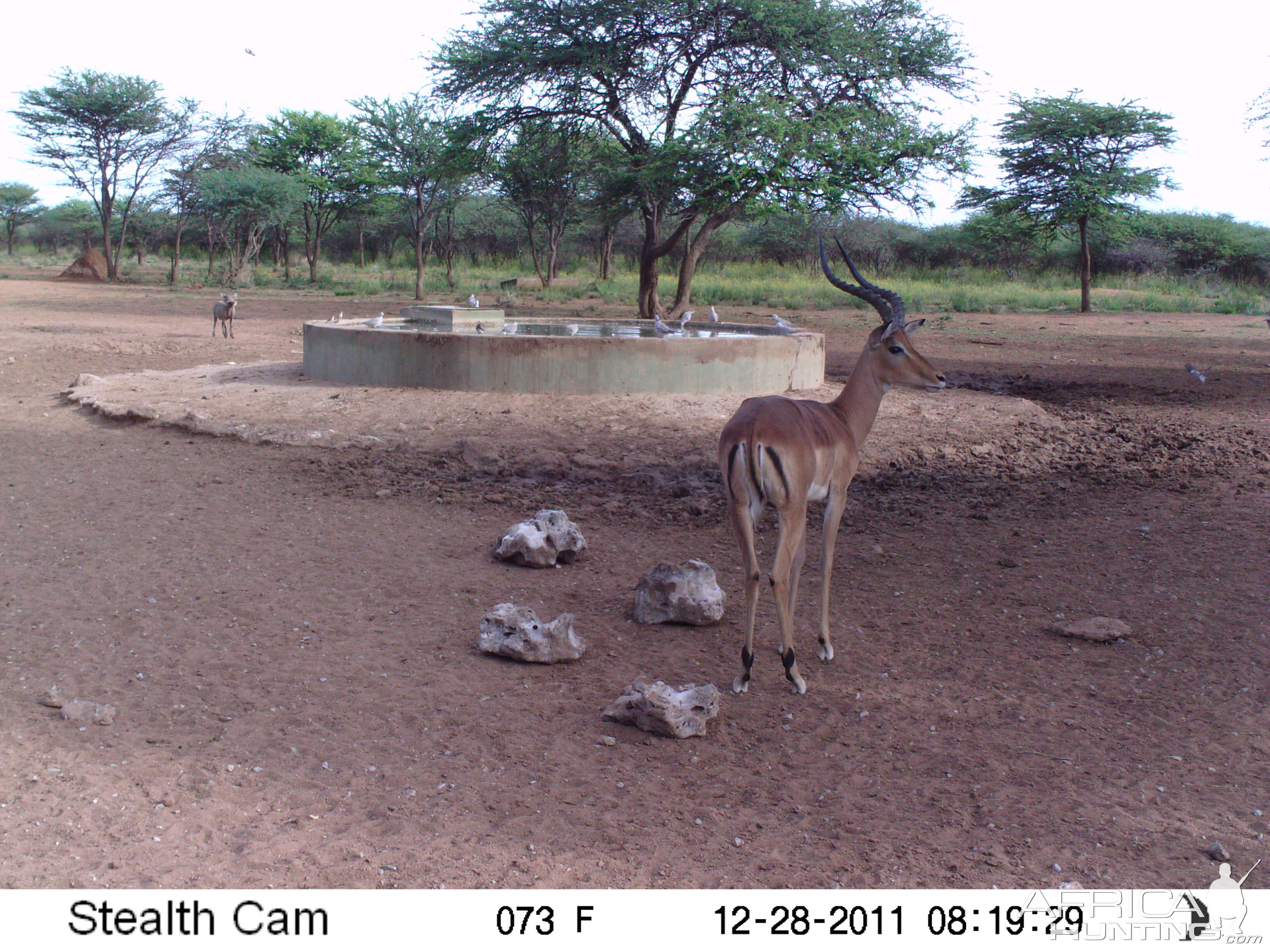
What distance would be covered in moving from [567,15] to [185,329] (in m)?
10.0

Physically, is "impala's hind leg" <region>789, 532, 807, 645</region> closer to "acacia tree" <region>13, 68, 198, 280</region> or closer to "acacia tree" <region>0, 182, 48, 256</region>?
"acacia tree" <region>13, 68, 198, 280</region>

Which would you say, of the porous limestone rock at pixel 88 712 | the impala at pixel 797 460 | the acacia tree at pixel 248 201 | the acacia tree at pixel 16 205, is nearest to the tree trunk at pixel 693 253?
the impala at pixel 797 460

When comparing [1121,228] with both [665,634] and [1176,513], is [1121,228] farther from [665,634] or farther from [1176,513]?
[665,634]

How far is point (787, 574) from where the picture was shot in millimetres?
Result: 4539

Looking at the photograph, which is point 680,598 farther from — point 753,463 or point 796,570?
point 753,463

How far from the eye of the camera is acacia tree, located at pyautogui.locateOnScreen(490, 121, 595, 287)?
22.7m

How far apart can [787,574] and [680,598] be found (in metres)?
1.04

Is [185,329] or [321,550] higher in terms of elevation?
[185,329]

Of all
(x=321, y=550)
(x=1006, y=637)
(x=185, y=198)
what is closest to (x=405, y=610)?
(x=321, y=550)

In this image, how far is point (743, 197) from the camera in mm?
20531

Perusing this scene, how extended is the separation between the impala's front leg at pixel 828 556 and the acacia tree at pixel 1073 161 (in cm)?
2717

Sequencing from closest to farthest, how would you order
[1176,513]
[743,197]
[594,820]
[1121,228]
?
[594,820] → [1176,513] → [743,197] → [1121,228]

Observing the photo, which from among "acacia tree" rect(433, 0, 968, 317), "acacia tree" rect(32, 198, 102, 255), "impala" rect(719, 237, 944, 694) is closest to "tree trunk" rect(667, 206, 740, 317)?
"acacia tree" rect(433, 0, 968, 317)

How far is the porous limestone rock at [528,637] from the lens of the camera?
4.90 m
